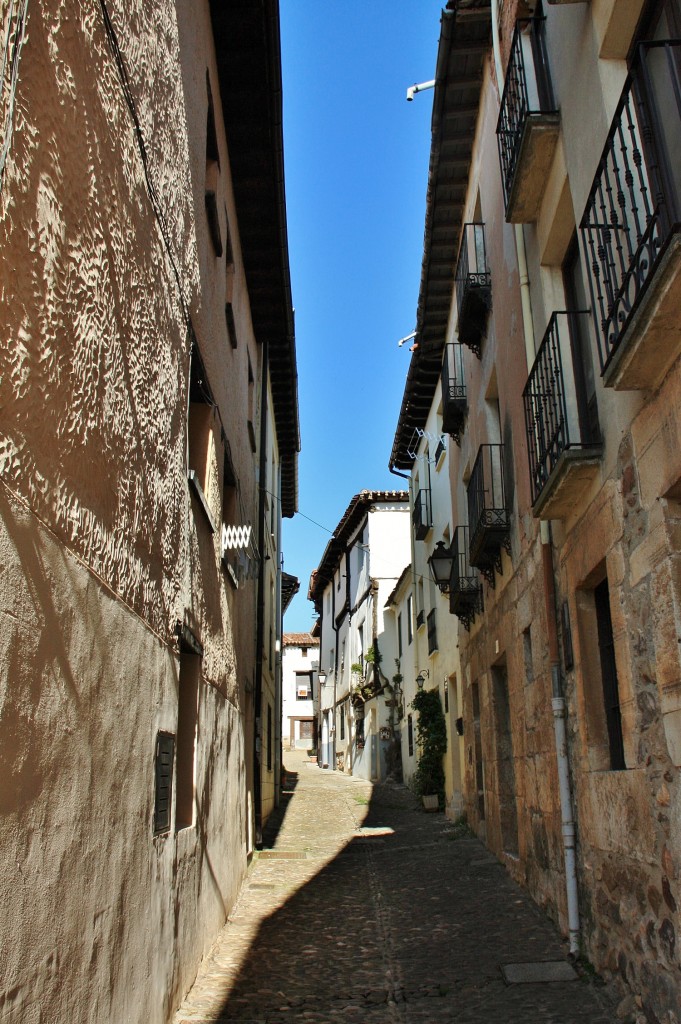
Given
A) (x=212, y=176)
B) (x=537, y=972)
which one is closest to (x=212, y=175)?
(x=212, y=176)

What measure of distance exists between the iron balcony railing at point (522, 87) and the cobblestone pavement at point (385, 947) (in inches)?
223

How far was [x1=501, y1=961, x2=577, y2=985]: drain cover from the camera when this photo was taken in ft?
17.2

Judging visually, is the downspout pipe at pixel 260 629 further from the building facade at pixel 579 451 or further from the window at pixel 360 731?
the window at pixel 360 731

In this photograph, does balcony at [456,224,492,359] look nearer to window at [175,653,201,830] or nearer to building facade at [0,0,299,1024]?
building facade at [0,0,299,1024]

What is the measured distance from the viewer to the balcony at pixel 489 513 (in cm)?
877

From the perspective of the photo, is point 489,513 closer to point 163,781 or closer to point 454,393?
point 454,393

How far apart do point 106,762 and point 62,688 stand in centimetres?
66

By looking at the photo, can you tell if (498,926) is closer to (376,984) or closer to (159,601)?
(376,984)

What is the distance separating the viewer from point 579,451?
5164 mm

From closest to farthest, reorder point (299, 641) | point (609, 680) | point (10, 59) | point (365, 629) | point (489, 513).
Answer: point (10, 59) < point (609, 680) < point (489, 513) < point (365, 629) < point (299, 641)

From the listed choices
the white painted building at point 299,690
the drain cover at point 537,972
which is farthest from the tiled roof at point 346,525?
the drain cover at point 537,972

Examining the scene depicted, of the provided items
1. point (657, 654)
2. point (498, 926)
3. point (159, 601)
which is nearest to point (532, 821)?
point (498, 926)

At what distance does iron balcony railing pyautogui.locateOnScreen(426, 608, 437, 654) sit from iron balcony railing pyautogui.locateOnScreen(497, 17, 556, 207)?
10.3 m

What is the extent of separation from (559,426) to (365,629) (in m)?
21.2
